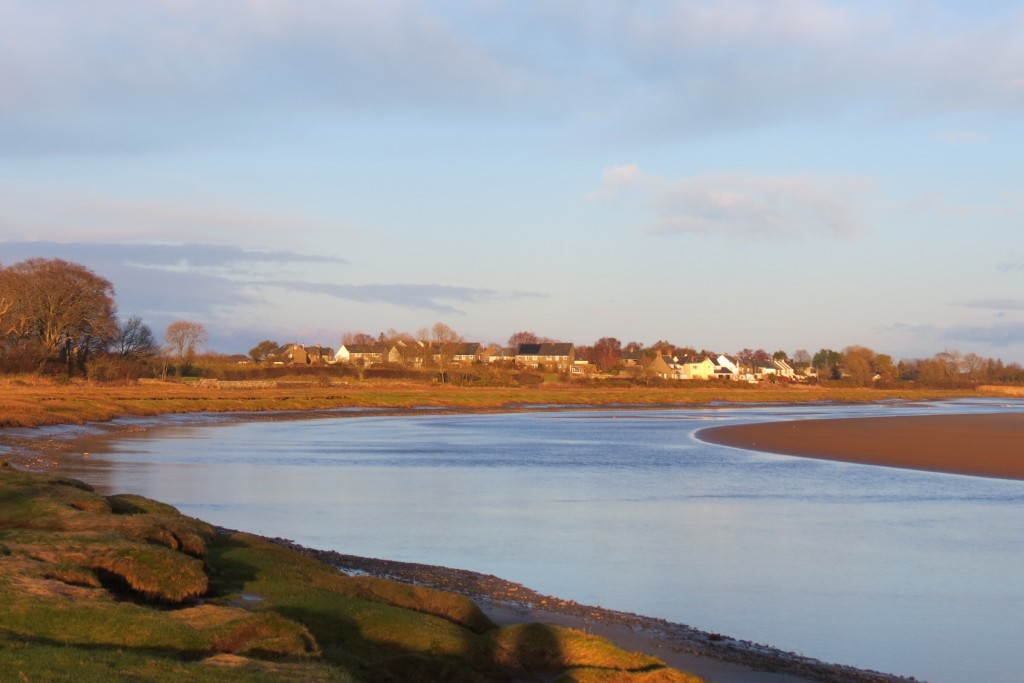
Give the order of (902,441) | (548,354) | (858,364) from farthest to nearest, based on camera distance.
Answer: (548,354), (858,364), (902,441)

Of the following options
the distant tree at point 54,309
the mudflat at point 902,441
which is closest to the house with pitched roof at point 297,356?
the distant tree at point 54,309

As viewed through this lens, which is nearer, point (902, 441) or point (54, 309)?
point (902, 441)

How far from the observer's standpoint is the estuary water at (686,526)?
42.2 feet

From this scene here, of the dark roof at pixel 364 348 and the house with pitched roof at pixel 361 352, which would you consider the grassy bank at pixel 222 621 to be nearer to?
the house with pitched roof at pixel 361 352

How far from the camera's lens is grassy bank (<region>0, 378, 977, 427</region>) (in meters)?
51.9

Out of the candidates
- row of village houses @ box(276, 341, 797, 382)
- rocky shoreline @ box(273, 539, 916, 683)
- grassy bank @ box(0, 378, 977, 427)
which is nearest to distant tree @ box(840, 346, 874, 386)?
row of village houses @ box(276, 341, 797, 382)

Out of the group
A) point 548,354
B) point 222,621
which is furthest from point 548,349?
point 222,621

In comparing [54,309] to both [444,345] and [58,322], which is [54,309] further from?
[444,345]

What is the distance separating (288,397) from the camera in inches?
3258

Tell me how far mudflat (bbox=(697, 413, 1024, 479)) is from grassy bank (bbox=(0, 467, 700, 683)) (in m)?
25.5

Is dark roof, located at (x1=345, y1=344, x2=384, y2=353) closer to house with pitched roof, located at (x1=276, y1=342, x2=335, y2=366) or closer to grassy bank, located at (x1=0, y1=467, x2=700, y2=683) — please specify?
house with pitched roof, located at (x1=276, y1=342, x2=335, y2=366)

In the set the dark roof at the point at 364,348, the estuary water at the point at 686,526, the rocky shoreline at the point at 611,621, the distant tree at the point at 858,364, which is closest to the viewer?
the rocky shoreline at the point at 611,621

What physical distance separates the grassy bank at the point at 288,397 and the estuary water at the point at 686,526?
14677 millimetres

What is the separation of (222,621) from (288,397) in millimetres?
75381
